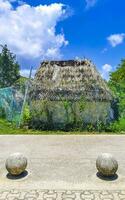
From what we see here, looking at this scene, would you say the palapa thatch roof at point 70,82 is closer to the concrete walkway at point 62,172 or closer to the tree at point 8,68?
the concrete walkway at point 62,172

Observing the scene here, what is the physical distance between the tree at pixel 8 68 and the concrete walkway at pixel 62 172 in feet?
118

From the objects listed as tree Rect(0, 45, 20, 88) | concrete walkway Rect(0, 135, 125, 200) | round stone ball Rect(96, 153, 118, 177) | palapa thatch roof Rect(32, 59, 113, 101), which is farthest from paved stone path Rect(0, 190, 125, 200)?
tree Rect(0, 45, 20, 88)

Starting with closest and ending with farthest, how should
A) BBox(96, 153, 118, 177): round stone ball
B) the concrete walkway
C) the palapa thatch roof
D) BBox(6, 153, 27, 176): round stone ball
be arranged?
the concrete walkway, BBox(96, 153, 118, 177): round stone ball, BBox(6, 153, 27, 176): round stone ball, the palapa thatch roof

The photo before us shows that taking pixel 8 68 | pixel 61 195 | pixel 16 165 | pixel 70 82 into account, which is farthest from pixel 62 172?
pixel 8 68

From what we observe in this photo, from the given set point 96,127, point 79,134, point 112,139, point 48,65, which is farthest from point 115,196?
point 48,65

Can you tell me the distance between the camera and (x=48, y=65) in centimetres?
2144

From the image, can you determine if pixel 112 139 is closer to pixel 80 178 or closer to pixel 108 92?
pixel 108 92

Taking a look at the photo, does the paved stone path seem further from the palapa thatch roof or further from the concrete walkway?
the palapa thatch roof

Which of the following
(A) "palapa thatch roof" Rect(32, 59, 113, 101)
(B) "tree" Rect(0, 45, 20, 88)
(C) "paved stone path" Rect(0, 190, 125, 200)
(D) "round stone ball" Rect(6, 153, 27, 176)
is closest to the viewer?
(C) "paved stone path" Rect(0, 190, 125, 200)

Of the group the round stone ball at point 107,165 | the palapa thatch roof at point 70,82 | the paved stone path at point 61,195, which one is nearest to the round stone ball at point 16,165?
the paved stone path at point 61,195

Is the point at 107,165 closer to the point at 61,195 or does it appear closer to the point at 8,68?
the point at 61,195

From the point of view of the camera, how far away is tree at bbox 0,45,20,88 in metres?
50.2

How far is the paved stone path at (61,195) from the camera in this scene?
8.15 metres

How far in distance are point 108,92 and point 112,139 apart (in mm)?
4908
